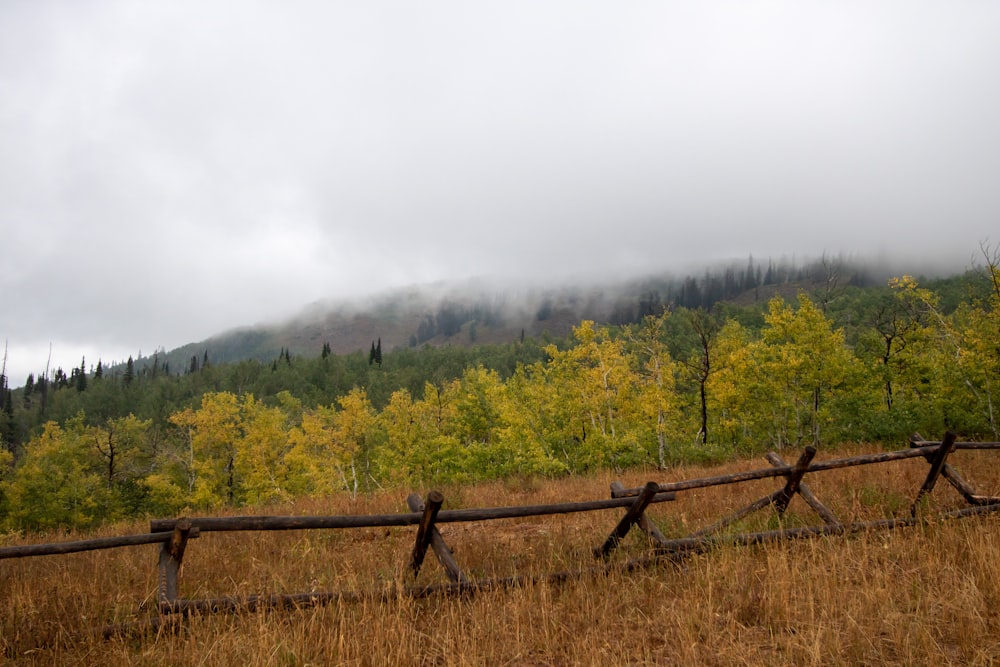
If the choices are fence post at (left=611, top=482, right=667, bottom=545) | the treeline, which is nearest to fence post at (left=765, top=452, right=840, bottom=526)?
fence post at (left=611, top=482, right=667, bottom=545)

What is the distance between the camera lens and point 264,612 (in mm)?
4512

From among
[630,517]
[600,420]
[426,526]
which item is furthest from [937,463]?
[600,420]

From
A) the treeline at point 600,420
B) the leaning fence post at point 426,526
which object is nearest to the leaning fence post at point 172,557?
the leaning fence post at point 426,526

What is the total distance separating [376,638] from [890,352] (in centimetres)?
3044

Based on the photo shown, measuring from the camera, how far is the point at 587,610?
4461 mm

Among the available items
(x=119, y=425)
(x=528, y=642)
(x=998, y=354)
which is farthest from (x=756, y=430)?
(x=119, y=425)

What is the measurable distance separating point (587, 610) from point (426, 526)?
1831mm

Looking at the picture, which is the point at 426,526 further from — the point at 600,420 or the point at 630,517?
the point at 600,420

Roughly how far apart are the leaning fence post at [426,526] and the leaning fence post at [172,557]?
229cm

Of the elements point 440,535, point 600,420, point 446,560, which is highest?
point 440,535

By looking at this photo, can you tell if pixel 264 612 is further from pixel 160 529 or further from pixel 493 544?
pixel 493 544

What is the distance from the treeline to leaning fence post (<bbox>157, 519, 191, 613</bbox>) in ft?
37.6

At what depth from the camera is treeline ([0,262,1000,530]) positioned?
61.6 feet

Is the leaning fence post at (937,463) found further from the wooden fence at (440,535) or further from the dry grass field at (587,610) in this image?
the dry grass field at (587,610)
